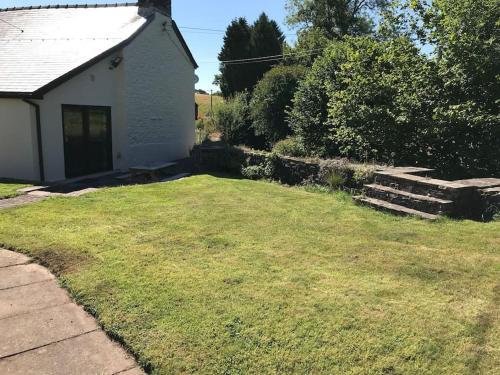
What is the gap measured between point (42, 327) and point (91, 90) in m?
10.4

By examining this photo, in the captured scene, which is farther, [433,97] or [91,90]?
[91,90]

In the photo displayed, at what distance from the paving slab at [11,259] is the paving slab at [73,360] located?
2090 millimetres

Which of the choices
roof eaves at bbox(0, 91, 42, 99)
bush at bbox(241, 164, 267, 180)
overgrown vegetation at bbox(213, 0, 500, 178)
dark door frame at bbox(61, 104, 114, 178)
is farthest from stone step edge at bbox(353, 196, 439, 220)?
dark door frame at bbox(61, 104, 114, 178)

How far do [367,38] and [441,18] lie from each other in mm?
1694

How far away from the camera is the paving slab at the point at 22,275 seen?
453cm

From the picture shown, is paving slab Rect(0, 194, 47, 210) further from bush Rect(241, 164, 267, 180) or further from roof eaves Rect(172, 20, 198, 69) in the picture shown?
roof eaves Rect(172, 20, 198, 69)

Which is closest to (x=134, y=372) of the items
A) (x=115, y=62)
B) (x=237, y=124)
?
(x=115, y=62)

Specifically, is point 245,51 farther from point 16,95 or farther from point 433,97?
point 433,97

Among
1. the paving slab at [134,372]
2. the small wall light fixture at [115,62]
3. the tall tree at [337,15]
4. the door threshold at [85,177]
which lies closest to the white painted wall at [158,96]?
the small wall light fixture at [115,62]

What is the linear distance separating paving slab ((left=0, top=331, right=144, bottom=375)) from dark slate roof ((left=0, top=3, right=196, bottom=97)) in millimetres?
8863

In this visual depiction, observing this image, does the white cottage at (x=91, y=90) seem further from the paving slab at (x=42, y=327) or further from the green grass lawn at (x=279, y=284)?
the paving slab at (x=42, y=327)

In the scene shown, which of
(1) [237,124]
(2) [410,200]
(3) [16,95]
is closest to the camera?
(2) [410,200]

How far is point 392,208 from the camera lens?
7.64 meters

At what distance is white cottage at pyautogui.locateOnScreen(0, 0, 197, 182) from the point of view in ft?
37.3
